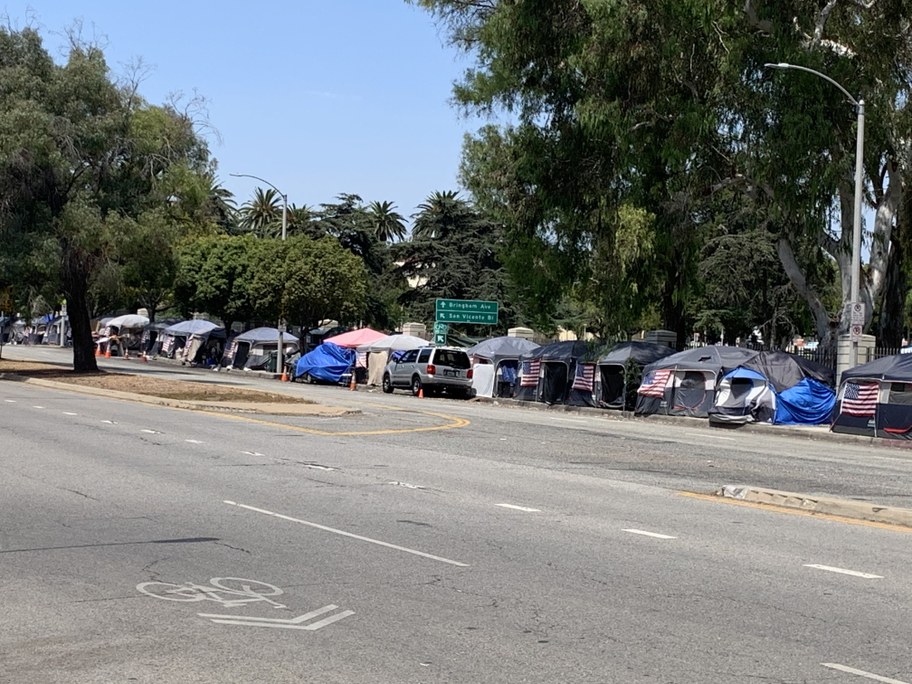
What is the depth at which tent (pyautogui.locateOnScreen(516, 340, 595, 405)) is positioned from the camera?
40.9m


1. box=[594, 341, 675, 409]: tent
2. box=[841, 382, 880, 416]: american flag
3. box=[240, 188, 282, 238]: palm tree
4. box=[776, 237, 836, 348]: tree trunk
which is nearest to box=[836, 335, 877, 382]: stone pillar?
box=[841, 382, 880, 416]: american flag

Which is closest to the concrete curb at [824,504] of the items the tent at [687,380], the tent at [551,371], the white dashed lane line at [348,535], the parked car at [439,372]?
the white dashed lane line at [348,535]

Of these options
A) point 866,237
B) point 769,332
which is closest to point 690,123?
A: point 866,237

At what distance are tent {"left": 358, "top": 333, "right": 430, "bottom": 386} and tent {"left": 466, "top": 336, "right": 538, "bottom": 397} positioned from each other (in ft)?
18.7

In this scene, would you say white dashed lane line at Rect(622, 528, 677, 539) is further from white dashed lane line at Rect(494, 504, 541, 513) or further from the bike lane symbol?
the bike lane symbol

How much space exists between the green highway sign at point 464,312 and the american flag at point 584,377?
16558mm

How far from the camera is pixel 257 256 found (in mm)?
66062

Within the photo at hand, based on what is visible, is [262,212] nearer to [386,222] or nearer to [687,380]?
[386,222]

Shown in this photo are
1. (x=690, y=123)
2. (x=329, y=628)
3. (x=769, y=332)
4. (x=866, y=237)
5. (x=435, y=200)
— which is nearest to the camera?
(x=329, y=628)

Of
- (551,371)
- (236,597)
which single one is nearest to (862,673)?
(236,597)

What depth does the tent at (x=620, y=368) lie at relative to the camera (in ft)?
126

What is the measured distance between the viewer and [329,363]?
5312 centimetres

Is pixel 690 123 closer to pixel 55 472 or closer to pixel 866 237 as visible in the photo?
pixel 866 237

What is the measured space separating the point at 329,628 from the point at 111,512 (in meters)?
5.05
